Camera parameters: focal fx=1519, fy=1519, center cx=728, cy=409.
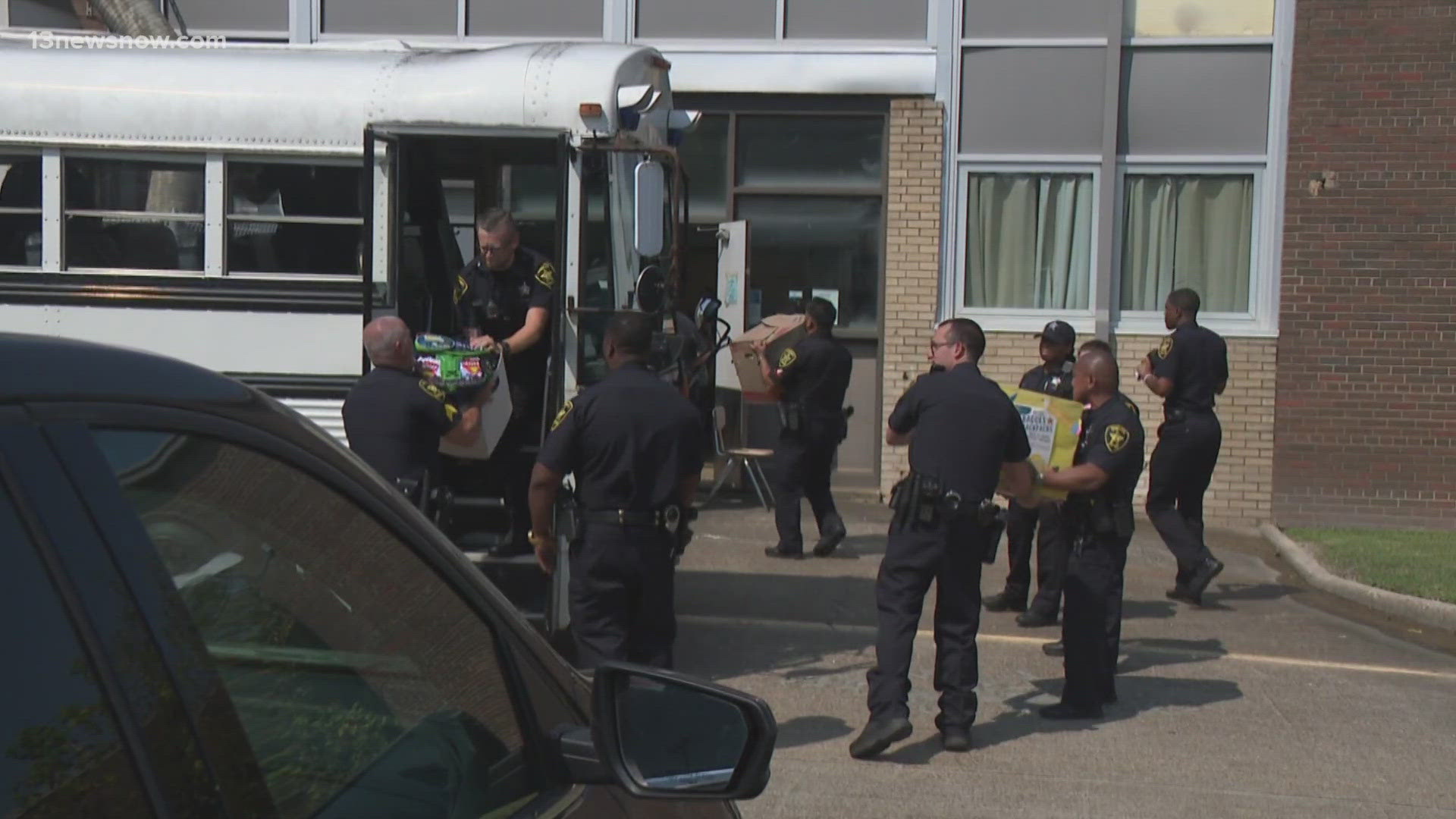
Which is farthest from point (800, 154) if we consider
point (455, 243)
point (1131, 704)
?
point (1131, 704)

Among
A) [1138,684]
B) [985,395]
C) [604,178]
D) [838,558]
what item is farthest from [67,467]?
[838,558]

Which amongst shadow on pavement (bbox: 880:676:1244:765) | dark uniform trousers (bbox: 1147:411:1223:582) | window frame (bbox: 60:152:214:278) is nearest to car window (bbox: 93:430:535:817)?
shadow on pavement (bbox: 880:676:1244:765)

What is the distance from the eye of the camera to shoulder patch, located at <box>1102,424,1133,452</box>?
7.07 metres

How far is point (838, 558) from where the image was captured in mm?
10805

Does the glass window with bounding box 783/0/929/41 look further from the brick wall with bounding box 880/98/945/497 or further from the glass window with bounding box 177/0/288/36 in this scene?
the glass window with bounding box 177/0/288/36

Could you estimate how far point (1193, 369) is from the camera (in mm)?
9781

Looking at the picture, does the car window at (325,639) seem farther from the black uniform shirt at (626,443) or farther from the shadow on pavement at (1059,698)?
the shadow on pavement at (1059,698)

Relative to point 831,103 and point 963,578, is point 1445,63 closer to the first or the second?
point 831,103

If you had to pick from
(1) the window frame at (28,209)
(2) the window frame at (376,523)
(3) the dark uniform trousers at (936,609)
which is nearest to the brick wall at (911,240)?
(3) the dark uniform trousers at (936,609)

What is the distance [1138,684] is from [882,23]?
725 cm

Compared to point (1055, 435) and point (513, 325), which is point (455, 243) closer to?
point (513, 325)

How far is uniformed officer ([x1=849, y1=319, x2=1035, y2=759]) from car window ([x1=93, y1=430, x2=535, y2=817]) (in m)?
4.15

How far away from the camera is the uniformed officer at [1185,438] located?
9.64 meters

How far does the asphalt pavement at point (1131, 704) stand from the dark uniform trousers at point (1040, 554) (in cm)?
19
